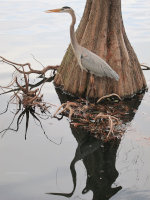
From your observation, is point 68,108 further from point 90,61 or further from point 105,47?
point 105,47

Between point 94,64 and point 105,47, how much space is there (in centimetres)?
65

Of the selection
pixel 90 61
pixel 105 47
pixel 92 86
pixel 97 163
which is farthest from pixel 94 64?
pixel 97 163

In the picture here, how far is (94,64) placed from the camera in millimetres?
7301

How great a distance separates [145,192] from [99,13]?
4.14m

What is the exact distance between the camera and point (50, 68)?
916cm

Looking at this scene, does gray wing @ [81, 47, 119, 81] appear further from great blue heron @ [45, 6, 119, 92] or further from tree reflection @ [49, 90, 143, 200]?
tree reflection @ [49, 90, 143, 200]

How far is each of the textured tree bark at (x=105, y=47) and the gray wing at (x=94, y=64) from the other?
31cm

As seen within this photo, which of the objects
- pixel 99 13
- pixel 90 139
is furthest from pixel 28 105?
pixel 99 13

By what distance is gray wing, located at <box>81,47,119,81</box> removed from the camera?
7.31m

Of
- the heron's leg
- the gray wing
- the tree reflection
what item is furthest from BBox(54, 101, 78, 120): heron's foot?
the gray wing

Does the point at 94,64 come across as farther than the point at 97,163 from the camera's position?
Yes

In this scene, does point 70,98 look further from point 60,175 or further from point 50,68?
point 60,175

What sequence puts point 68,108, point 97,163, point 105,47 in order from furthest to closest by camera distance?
1. point 105,47
2. point 68,108
3. point 97,163

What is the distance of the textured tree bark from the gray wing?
309 mm
